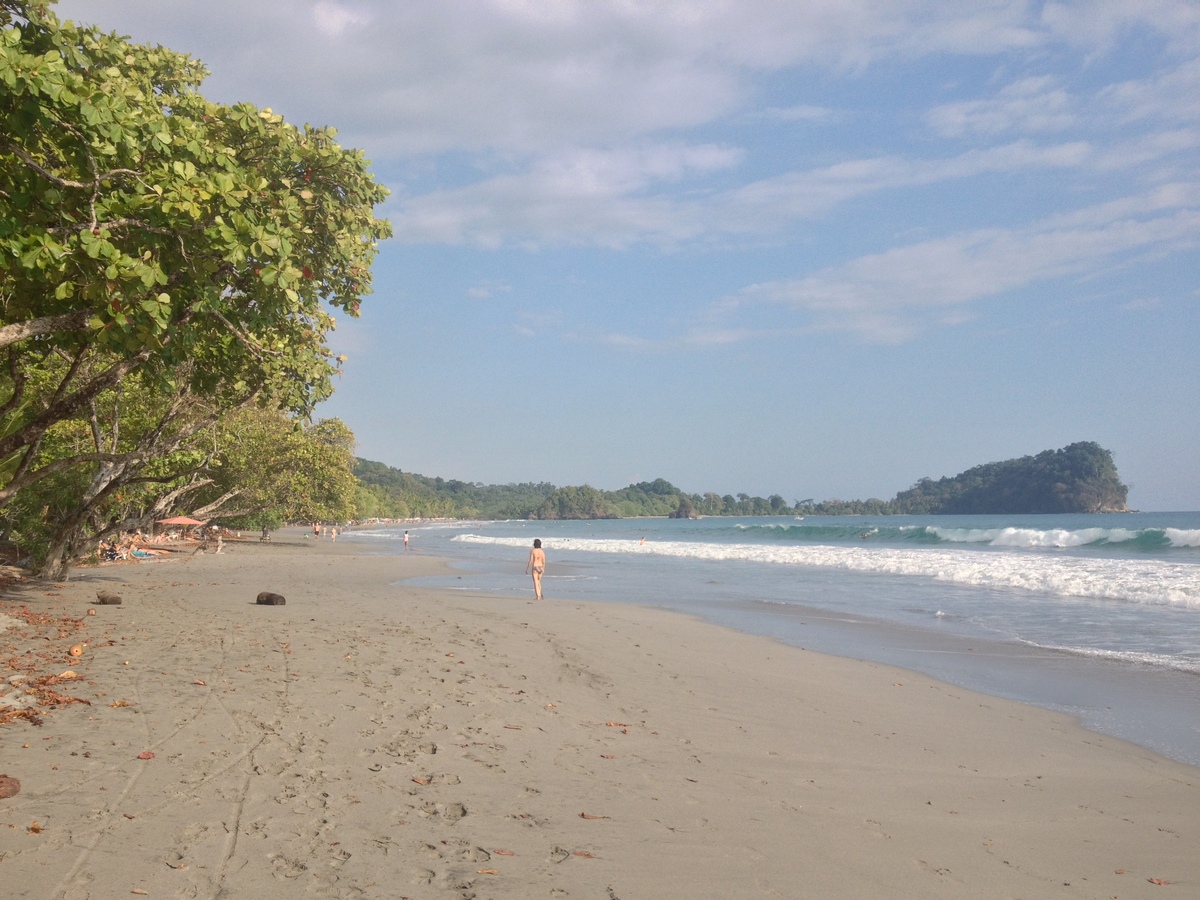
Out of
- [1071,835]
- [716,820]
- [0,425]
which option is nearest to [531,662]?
[716,820]

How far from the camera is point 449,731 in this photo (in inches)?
251

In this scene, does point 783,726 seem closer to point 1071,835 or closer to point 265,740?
point 1071,835

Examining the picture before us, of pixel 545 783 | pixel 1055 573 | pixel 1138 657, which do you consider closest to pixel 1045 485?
pixel 1055 573

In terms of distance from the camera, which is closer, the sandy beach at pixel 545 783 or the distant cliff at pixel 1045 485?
the sandy beach at pixel 545 783

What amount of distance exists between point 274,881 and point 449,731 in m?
2.65

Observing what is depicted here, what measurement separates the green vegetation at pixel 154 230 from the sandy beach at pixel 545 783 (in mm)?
2871

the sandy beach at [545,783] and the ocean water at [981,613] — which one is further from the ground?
the sandy beach at [545,783]

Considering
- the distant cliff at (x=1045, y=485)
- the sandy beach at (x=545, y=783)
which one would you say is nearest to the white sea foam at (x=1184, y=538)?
the sandy beach at (x=545, y=783)

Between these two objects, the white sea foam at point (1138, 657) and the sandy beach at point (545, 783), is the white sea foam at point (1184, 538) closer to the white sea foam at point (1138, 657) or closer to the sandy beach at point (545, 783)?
the white sea foam at point (1138, 657)

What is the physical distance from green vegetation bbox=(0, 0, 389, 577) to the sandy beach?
2.87 m

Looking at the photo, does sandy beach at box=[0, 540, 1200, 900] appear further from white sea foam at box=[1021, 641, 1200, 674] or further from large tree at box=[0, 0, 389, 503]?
white sea foam at box=[1021, 641, 1200, 674]

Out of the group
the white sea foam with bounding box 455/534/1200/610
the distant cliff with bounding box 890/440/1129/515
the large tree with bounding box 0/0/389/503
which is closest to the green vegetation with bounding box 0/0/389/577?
the large tree with bounding box 0/0/389/503

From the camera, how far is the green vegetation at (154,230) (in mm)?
5441

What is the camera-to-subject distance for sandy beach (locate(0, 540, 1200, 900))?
400 cm
